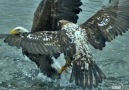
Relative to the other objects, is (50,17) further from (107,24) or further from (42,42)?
(42,42)

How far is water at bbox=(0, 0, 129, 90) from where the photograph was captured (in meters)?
8.72

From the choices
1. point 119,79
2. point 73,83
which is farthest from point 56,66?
point 119,79

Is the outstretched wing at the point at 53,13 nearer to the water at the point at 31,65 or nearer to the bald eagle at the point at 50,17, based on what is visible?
the bald eagle at the point at 50,17

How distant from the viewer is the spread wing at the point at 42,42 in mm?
7965

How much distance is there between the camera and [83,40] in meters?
8.27

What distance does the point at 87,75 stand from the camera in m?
7.99

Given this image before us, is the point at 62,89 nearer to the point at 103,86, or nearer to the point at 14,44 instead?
the point at 103,86

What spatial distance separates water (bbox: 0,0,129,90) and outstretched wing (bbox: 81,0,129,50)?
2.53ft

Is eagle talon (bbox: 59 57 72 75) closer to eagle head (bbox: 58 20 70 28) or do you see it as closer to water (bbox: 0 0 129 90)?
water (bbox: 0 0 129 90)

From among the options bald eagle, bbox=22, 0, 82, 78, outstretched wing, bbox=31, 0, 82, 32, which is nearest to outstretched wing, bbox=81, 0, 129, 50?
bald eagle, bbox=22, 0, 82, 78

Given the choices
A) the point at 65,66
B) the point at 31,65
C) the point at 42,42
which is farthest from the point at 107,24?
the point at 31,65

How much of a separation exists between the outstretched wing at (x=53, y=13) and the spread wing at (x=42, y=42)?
1.24 metres

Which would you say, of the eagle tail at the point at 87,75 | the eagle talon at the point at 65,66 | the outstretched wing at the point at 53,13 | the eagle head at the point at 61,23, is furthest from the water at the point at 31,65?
the eagle head at the point at 61,23

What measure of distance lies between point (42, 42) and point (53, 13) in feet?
5.36
